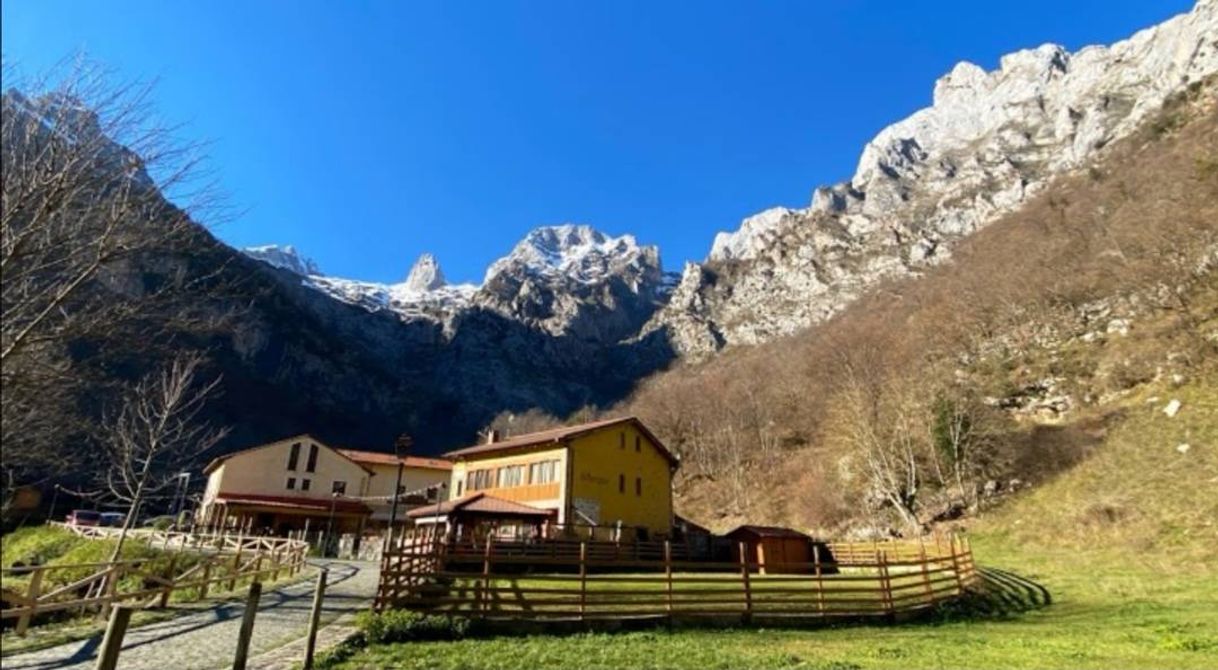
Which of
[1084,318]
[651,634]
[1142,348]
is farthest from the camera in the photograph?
[1084,318]

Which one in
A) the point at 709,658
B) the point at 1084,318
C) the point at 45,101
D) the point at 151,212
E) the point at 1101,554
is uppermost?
the point at 1084,318

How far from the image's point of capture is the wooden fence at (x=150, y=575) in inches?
542

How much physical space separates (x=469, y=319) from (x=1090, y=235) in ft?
385

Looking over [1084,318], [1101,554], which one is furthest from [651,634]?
[1084,318]

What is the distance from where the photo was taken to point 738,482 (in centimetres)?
5134

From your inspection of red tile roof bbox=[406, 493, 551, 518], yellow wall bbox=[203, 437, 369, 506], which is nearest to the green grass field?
red tile roof bbox=[406, 493, 551, 518]

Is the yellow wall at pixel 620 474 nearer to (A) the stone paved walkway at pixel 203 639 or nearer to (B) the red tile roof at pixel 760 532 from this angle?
(B) the red tile roof at pixel 760 532

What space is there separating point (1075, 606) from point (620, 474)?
22421mm

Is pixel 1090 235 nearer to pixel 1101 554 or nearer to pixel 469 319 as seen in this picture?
pixel 1101 554

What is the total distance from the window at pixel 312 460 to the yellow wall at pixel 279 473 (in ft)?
0.70

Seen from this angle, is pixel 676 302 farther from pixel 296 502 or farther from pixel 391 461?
pixel 296 502

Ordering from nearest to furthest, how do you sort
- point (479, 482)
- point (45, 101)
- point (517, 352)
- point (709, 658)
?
point (45, 101) < point (709, 658) < point (479, 482) < point (517, 352)

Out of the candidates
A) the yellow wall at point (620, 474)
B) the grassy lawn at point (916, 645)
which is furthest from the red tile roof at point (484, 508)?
the grassy lawn at point (916, 645)

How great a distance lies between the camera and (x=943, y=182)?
142 m
